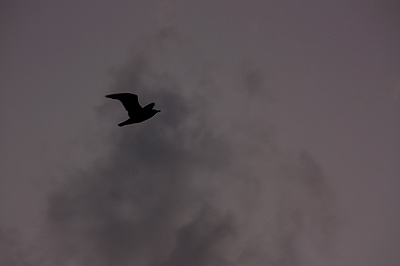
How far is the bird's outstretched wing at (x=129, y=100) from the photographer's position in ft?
218

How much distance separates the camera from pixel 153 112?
67.6 meters

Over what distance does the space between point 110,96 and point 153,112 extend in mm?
4059

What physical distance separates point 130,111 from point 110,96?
7.64ft

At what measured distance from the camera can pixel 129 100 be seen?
219 feet

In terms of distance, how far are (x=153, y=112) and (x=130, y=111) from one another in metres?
1.98

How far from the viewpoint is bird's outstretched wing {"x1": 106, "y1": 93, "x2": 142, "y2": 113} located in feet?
218

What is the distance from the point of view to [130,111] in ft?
221

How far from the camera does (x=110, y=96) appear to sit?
66.1 meters
